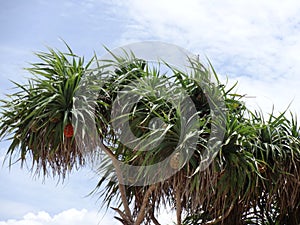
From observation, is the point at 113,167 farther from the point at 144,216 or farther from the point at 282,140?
the point at 282,140

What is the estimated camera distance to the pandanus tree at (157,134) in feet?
17.5

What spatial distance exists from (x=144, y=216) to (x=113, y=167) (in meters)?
0.76

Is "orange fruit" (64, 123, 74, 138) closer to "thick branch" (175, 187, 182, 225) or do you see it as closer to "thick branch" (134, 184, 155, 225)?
"thick branch" (134, 184, 155, 225)

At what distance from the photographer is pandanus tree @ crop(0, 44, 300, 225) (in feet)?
17.5

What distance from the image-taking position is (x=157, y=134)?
5305 millimetres

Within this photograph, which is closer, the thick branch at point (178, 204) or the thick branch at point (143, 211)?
the thick branch at point (178, 204)

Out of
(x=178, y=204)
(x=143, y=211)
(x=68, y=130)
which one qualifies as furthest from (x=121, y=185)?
(x=68, y=130)

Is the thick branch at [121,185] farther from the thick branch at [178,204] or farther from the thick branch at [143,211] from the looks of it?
the thick branch at [178,204]

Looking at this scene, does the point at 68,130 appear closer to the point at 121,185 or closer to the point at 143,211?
the point at 121,185

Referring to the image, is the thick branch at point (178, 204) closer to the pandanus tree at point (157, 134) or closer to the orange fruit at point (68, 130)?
the pandanus tree at point (157, 134)

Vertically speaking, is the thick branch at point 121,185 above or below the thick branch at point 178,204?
above

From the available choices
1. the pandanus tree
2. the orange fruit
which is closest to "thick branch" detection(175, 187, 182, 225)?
the pandanus tree

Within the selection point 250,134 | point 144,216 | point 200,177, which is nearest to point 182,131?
point 200,177

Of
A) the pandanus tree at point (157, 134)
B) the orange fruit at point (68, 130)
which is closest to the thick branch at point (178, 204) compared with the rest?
the pandanus tree at point (157, 134)
